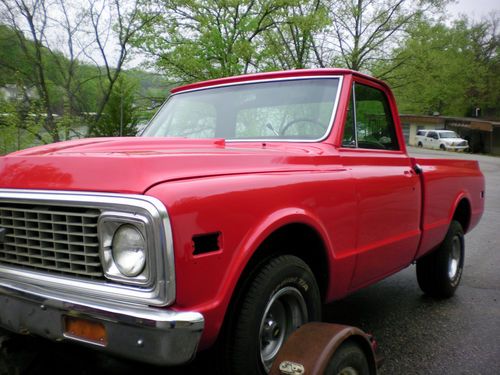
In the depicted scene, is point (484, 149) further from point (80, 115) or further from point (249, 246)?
point (249, 246)

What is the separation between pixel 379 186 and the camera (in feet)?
10.1

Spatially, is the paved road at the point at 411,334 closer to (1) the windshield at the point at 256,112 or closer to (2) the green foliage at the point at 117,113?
(1) the windshield at the point at 256,112

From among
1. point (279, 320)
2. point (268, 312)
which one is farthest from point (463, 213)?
point (268, 312)

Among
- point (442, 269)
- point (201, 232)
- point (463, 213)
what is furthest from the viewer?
point (463, 213)

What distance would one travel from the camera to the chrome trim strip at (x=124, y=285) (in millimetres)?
1639

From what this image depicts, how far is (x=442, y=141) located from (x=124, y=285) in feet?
133

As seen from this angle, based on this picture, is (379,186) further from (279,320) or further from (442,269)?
(442,269)

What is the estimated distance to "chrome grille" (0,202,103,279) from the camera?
180 centimetres

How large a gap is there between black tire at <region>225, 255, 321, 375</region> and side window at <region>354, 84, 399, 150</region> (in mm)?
1325

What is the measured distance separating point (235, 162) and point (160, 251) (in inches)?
27.7

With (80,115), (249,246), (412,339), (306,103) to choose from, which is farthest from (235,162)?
(80,115)

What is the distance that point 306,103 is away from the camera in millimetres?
3139

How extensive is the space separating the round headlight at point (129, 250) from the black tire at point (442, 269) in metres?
3.41

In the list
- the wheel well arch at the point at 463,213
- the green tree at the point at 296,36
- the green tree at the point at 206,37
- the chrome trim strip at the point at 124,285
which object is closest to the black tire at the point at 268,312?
the chrome trim strip at the point at 124,285
